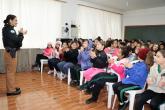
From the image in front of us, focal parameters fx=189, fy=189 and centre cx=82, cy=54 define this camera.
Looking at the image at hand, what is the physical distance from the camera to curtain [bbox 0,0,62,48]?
5706 mm

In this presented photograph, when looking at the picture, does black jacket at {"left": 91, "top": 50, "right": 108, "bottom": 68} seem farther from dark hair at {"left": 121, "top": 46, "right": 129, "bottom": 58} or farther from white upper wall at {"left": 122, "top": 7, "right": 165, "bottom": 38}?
white upper wall at {"left": 122, "top": 7, "right": 165, "bottom": 38}

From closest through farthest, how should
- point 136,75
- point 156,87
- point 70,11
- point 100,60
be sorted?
point 156,87 < point 136,75 < point 100,60 < point 70,11

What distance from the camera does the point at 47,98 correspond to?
3559 mm

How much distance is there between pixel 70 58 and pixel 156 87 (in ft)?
8.57

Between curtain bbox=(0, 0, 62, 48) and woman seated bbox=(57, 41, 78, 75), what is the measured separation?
1.81 meters

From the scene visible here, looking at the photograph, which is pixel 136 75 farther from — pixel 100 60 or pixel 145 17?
pixel 145 17

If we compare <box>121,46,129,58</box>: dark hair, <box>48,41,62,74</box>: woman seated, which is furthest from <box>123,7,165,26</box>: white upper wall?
<box>121,46,129,58</box>: dark hair

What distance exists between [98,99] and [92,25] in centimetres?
482

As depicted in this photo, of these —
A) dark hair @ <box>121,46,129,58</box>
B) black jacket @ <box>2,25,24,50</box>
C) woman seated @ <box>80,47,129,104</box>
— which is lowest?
woman seated @ <box>80,47,129,104</box>

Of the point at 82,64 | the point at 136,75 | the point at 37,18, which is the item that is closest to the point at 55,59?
the point at 82,64

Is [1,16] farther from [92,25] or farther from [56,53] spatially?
[92,25]

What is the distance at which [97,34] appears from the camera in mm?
8227

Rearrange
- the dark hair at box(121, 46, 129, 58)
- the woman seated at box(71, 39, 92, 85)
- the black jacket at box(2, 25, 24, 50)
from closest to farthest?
the dark hair at box(121, 46, 129, 58) → the black jacket at box(2, 25, 24, 50) → the woman seated at box(71, 39, 92, 85)

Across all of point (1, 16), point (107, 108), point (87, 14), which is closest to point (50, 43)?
point (1, 16)
